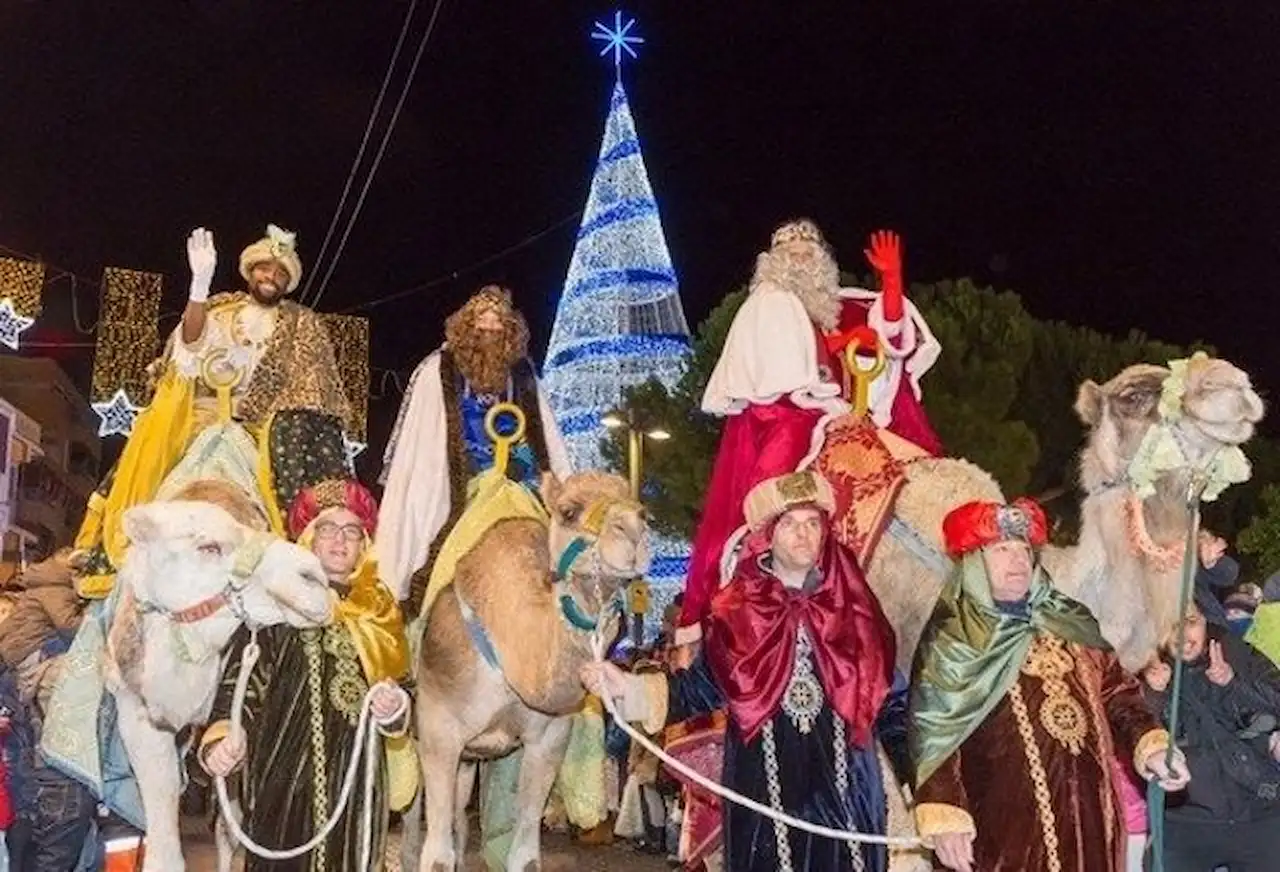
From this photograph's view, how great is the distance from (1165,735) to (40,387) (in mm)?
76154

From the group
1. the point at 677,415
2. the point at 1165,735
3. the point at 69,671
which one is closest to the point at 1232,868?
the point at 1165,735

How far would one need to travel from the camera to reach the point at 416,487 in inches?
300

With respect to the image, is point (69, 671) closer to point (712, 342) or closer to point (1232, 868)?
point (1232, 868)

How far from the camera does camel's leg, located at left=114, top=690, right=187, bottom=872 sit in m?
5.95

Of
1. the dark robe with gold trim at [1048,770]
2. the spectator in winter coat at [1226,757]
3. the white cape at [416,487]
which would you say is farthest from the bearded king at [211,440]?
the spectator in winter coat at [1226,757]

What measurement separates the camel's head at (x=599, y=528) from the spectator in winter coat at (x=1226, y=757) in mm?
2052

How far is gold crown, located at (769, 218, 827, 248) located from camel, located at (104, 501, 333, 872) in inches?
113

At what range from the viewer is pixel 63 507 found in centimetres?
7831

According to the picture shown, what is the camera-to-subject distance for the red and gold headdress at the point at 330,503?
632cm

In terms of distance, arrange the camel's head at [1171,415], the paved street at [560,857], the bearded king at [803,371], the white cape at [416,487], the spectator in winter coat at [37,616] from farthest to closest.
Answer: the paved street at [560,857] → the spectator in winter coat at [37,616] → the white cape at [416,487] → the bearded king at [803,371] → the camel's head at [1171,415]

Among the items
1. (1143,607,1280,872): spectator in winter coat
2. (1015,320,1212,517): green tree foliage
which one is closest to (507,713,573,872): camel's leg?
(1143,607,1280,872): spectator in winter coat

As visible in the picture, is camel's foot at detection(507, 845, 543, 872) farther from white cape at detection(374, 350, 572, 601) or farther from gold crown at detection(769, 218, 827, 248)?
gold crown at detection(769, 218, 827, 248)

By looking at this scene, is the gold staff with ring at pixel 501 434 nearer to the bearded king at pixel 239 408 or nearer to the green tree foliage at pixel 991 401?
the bearded king at pixel 239 408

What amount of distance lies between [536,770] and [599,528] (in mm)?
1312
